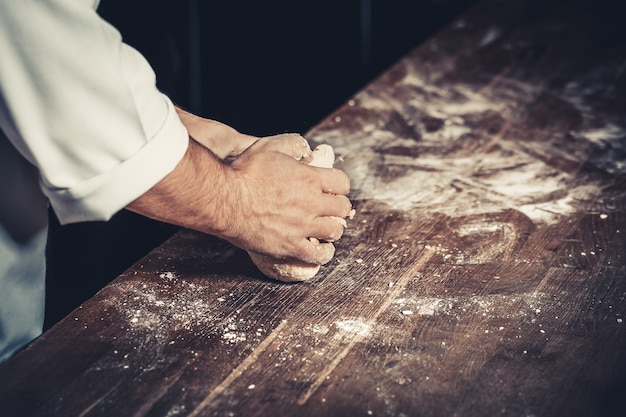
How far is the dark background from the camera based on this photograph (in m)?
2.45

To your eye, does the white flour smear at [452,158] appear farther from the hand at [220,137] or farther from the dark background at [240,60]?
the dark background at [240,60]

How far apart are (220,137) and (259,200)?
306 mm

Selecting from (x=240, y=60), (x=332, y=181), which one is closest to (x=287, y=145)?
(x=332, y=181)

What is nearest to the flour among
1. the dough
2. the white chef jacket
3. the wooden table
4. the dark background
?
the wooden table

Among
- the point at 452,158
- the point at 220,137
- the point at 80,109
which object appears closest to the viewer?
the point at 80,109

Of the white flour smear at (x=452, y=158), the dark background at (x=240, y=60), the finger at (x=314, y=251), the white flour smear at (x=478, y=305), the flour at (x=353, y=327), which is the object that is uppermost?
the finger at (x=314, y=251)

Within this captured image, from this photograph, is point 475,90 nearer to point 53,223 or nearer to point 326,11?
point 53,223

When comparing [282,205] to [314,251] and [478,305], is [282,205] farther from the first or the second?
[478,305]

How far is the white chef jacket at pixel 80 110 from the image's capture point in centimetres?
90

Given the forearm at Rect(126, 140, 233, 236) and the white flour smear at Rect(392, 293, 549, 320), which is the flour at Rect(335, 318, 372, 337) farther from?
the forearm at Rect(126, 140, 233, 236)

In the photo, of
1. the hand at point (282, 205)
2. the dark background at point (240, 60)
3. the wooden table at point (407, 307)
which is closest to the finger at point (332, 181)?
the hand at point (282, 205)

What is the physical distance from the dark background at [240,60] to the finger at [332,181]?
1216 millimetres

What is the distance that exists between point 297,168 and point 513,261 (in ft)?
1.44

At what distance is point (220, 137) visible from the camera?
1.40 metres
